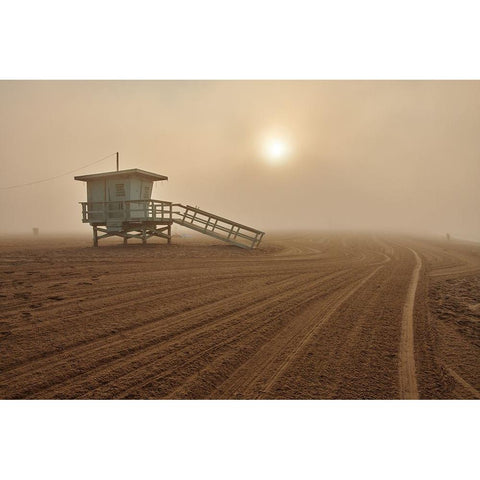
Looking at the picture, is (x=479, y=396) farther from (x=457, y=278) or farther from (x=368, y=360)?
(x=457, y=278)

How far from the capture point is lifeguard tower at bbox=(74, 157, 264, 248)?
16.9 metres

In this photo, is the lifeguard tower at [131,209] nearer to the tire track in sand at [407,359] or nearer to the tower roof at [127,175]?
the tower roof at [127,175]

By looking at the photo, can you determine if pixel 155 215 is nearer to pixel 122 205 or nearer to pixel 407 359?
pixel 122 205

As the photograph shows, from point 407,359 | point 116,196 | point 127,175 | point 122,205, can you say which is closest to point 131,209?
point 122,205

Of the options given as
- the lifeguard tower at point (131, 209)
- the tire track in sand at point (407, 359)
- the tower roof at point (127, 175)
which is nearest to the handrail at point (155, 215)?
the lifeguard tower at point (131, 209)

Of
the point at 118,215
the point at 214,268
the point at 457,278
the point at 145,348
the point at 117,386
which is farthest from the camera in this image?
the point at 118,215

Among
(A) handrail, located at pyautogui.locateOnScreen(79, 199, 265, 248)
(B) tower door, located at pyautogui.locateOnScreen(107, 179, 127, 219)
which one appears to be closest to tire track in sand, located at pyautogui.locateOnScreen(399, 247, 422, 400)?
(A) handrail, located at pyautogui.locateOnScreen(79, 199, 265, 248)

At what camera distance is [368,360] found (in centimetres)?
329

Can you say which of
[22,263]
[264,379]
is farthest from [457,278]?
[22,263]

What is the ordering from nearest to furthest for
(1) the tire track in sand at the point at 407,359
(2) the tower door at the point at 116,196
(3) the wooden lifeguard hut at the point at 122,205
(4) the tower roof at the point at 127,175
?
(1) the tire track in sand at the point at 407,359
(4) the tower roof at the point at 127,175
(3) the wooden lifeguard hut at the point at 122,205
(2) the tower door at the point at 116,196

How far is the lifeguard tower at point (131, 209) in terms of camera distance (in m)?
16.9

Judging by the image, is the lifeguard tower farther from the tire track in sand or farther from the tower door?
the tire track in sand

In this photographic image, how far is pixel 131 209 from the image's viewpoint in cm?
1705

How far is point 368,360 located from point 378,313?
6.07 ft
